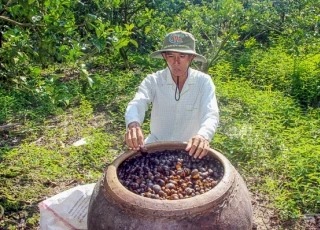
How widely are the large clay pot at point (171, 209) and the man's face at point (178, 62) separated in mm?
1033

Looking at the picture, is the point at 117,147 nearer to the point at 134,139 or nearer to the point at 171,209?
the point at 134,139

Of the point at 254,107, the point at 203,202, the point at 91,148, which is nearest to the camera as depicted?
the point at 203,202

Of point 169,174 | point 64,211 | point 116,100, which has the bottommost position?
point 116,100

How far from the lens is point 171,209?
2121 millimetres

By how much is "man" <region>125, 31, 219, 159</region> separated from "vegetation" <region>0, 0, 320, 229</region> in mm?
398

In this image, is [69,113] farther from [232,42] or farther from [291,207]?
[291,207]

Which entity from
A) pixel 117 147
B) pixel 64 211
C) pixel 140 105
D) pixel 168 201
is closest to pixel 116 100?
pixel 117 147

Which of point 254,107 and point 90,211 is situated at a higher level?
point 90,211

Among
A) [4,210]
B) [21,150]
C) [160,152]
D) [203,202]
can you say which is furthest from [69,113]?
[203,202]

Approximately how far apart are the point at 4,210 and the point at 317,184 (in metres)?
2.90

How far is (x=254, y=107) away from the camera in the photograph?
5.39 meters

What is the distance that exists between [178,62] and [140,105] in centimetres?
45

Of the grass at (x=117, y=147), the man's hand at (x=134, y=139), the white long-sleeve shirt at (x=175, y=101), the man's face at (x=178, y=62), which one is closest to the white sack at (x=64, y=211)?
the grass at (x=117, y=147)

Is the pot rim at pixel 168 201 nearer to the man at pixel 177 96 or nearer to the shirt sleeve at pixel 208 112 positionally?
the shirt sleeve at pixel 208 112
